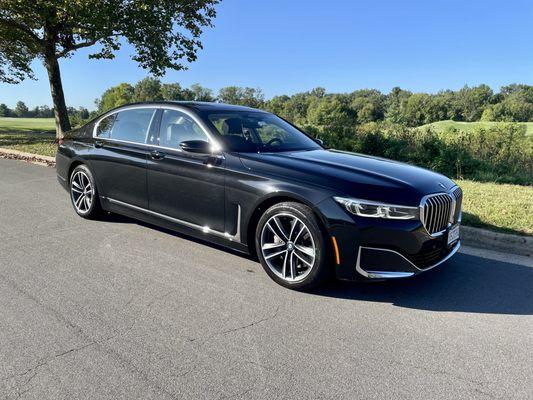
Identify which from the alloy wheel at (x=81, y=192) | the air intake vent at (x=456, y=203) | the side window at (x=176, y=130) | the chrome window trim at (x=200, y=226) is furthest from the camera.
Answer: the alloy wheel at (x=81, y=192)

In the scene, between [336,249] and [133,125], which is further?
[133,125]

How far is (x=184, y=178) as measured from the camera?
15.5 ft

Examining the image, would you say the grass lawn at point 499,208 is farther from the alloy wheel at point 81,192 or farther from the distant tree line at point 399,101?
the distant tree line at point 399,101

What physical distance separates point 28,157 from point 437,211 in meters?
12.9

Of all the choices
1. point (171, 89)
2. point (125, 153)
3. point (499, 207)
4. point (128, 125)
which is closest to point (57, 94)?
point (128, 125)

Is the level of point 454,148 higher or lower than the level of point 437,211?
lower

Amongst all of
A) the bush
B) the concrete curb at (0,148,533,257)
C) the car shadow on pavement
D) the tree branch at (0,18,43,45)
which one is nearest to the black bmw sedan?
the car shadow on pavement

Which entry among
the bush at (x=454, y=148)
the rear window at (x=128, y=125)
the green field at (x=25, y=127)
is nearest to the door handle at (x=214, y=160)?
the rear window at (x=128, y=125)

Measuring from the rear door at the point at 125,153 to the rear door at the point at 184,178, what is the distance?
0.19 metres

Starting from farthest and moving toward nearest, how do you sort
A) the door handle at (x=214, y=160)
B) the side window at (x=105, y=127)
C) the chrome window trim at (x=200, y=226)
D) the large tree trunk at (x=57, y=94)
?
the large tree trunk at (x=57, y=94), the side window at (x=105, y=127), the door handle at (x=214, y=160), the chrome window trim at (x=200, y=226)

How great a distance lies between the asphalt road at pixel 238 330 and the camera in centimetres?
262

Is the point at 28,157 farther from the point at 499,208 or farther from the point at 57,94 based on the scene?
the point at 499,208

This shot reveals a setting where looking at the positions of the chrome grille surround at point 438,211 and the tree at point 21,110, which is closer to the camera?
the chrome grille surround at point 438,211

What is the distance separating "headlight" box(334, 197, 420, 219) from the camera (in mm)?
3617
